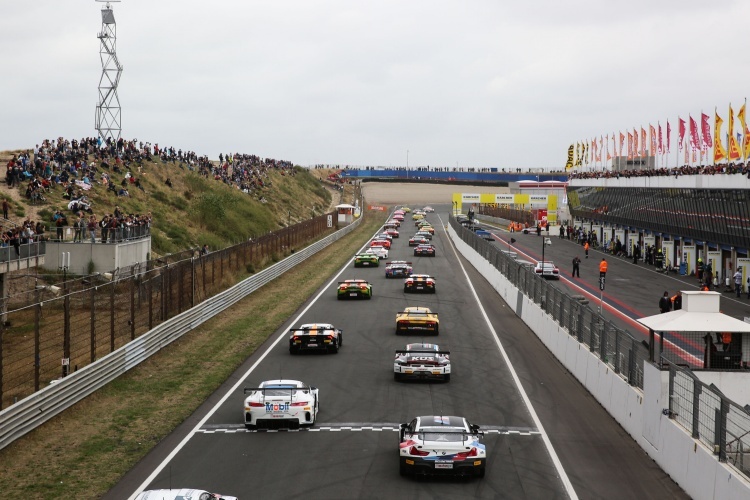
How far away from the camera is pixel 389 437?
1953 cm

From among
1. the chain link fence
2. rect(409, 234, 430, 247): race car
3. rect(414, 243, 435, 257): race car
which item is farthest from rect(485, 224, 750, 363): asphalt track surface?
the chain link fence

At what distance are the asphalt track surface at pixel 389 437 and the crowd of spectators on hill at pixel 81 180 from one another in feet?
41.0

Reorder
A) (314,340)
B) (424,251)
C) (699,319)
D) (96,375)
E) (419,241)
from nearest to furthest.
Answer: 1. (699,319)
2. (96,375)
3. (314,340)
4. (424,251)
5. (419,241)

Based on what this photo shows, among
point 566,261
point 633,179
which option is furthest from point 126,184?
point 633,179

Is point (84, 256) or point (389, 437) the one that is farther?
point (84, 256)

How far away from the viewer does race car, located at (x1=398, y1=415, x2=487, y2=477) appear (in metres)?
16.3

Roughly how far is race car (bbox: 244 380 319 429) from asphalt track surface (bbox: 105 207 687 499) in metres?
0.36

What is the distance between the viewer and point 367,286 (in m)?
46.6

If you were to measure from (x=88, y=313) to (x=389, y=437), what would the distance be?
2141cm

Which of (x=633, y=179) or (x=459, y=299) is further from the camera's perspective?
(x=633, y=179)

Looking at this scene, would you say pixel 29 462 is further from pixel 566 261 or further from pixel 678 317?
pixel 566 261

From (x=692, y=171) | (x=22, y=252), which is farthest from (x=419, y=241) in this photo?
(x=22, y=252)

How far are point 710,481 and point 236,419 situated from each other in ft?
36.0

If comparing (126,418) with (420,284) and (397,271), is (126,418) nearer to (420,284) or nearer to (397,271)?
(420,284)
